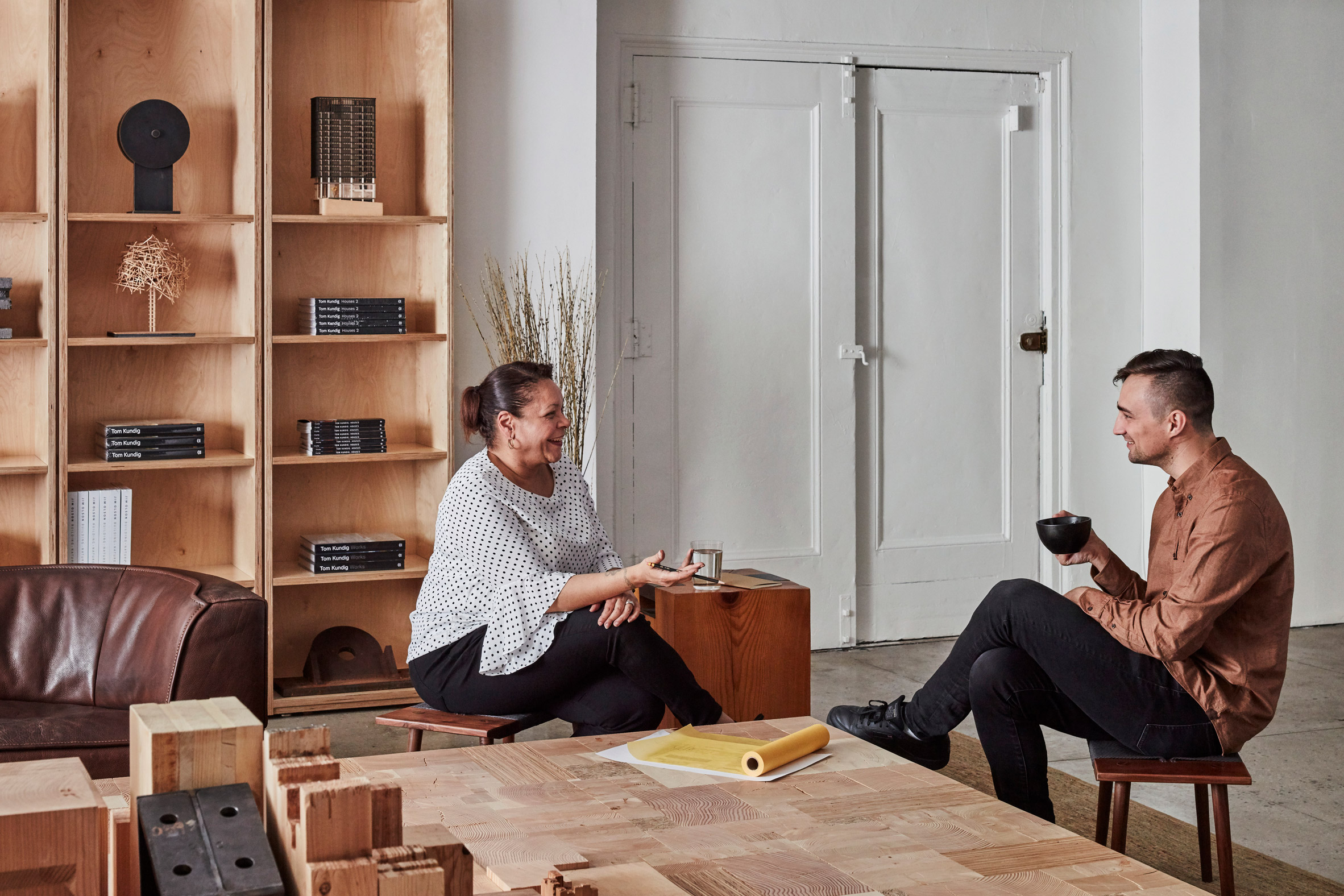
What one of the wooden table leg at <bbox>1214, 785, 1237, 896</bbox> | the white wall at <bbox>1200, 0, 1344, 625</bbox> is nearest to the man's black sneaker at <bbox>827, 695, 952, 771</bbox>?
the wooden table leg at <bbox>1214, 785, 1237, 896</bbox>

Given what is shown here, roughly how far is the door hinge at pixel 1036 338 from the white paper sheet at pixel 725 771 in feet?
12.3

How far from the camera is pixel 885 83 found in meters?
5.45

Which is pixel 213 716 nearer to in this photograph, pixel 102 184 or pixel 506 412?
pixel 506 412

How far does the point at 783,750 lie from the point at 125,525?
9.11 feet

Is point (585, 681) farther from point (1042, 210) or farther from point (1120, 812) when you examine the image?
point (1042, 210)

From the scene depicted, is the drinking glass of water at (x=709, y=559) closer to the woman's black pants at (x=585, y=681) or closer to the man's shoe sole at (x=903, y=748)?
the woman's black pants at (x=585, y=681)

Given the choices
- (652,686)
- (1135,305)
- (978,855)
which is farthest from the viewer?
(1135,305)

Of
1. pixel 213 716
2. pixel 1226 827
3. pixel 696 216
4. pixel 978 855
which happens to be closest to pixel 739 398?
pixel 696 216

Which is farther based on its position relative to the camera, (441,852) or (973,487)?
(973,487)

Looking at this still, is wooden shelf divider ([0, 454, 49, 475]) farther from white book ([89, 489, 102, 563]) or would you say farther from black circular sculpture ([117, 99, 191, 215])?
black circular sculpture ([117, 99, 191, 215])

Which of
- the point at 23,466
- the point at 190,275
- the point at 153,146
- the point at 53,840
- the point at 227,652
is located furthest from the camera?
the point at 190,275

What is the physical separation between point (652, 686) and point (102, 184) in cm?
266

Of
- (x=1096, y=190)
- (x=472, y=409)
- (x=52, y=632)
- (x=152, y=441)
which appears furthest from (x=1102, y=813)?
(x=1096, y=190)

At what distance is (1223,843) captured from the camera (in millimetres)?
2496
